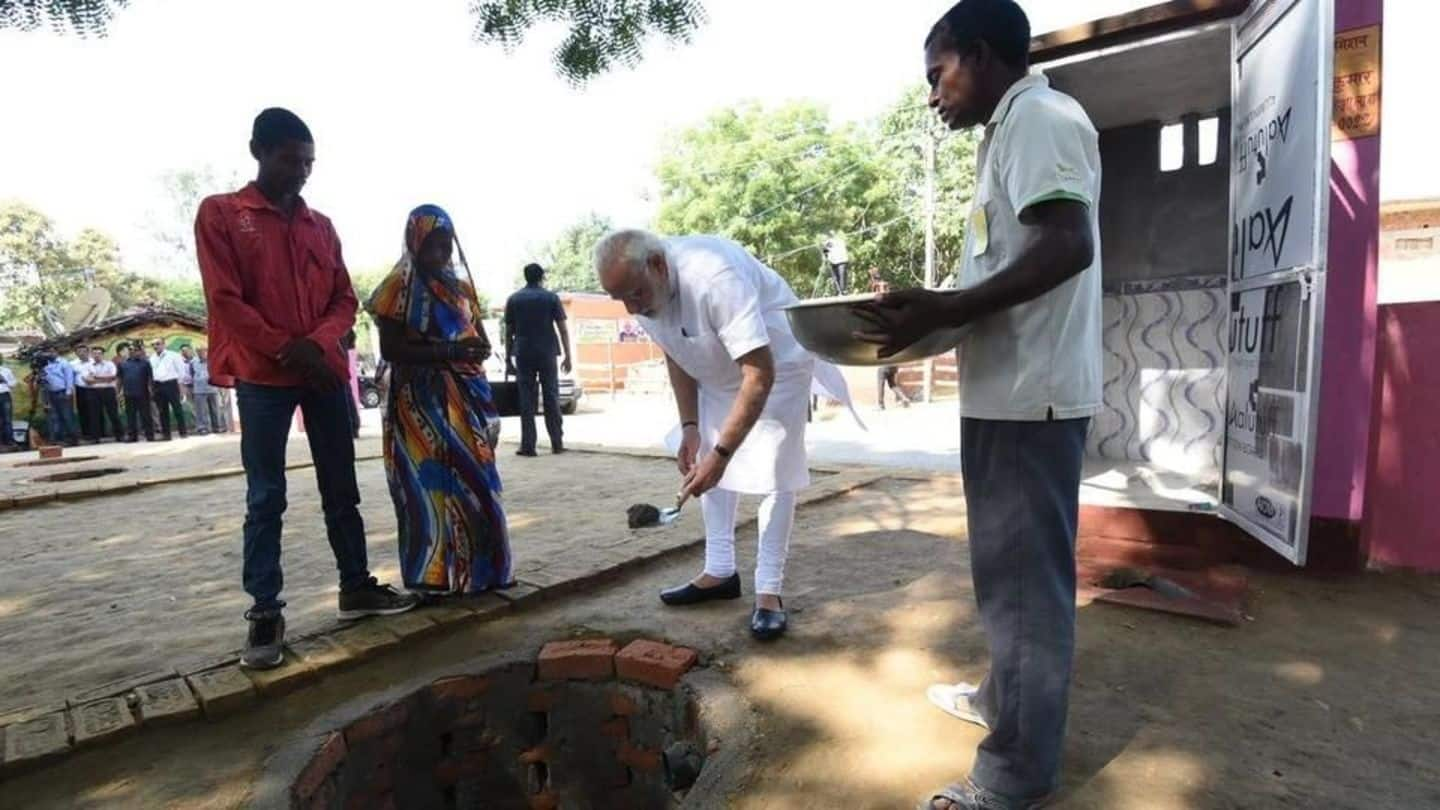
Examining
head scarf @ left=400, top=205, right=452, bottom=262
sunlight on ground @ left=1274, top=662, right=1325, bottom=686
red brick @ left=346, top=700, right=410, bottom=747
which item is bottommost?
→ red brick @ left=346, top=700, right=410, bottom=747

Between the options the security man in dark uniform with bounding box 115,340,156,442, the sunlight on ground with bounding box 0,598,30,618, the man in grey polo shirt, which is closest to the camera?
the man in grey polo shirt

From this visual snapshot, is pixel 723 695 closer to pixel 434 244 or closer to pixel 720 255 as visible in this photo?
pixel 720 255

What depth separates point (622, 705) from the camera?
250 cm

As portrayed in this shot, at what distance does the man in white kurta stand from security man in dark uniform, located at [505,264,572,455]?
161 inches

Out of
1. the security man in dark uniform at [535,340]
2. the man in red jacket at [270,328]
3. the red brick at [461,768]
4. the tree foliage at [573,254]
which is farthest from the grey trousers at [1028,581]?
the tree foliage at [573,254]

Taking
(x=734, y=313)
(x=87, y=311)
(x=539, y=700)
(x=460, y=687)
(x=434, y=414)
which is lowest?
(x=539, y=700)

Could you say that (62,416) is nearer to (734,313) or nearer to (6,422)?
(6,422)

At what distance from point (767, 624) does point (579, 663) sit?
0.66m

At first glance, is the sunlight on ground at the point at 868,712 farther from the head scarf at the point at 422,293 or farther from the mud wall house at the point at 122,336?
the mud wall house at the point at 122,336

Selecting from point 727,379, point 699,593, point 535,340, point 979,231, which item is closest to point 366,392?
point 535,340

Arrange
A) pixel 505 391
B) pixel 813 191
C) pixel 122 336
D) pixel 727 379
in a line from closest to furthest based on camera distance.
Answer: pixel 727 379, pixel 505 391, pixel 122 336, pixel 813 191

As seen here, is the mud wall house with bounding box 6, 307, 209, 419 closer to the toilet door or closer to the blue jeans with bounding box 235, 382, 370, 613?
the blue jeans with bounding box 235, 382, 370, 613

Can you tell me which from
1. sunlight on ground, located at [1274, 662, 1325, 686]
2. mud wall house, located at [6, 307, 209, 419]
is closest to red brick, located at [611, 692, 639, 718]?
sunlight on ground, located at [1274, 662, 1325, 686]

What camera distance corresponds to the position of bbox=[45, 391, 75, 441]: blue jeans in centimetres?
1260
